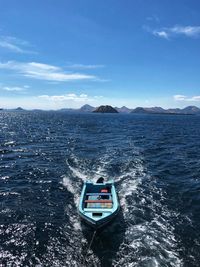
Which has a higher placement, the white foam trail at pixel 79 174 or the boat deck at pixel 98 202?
the boat deck at pixel 98 202

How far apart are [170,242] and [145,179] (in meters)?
13.9

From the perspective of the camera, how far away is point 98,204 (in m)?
23.3

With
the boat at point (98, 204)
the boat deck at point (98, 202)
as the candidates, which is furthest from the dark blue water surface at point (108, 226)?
the boat deck at point (98, 202)

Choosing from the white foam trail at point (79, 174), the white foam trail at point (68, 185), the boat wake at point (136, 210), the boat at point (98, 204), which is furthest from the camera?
the white foam trail at point (79, 174)

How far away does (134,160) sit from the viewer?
42.4 meters

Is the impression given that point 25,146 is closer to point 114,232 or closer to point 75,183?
point 75,183

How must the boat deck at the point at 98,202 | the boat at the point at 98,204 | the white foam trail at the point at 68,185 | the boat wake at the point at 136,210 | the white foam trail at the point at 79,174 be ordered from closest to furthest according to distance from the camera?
the boat wake at the point at 136,210, the boat at the point at 98,204, the boat deck at the point at 98,202, the white foam trail at the point at 68,185, the white foam trail at the point at 79,174

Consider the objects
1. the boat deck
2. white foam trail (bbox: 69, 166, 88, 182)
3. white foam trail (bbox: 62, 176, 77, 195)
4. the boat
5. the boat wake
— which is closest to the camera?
the boat wake

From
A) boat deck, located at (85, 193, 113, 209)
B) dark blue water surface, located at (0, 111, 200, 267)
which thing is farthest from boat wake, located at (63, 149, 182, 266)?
boat deck, located at (85, 193, 113, 209)

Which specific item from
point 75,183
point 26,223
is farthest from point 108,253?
point 75,183

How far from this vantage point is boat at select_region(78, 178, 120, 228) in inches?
781

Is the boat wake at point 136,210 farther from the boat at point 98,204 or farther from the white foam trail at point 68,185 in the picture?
the boat at point 98,204

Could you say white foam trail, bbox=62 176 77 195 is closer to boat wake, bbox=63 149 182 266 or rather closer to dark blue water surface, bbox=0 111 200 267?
boat wake, bbox=63 149 182 266

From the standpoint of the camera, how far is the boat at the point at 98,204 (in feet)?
65.1
